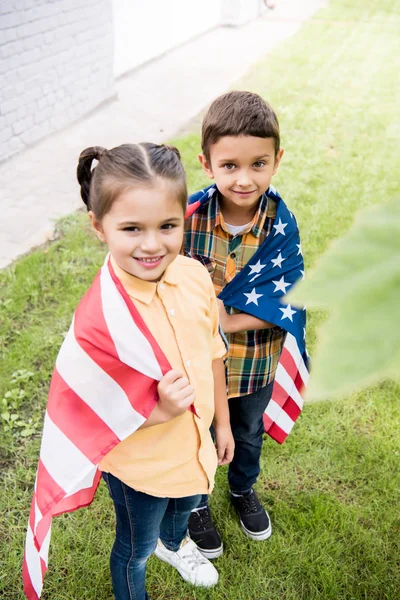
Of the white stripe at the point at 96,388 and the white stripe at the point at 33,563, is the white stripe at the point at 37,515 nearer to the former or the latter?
the white stripe at the point at 33,563

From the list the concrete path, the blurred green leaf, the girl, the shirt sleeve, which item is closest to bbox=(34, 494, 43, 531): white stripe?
the girl

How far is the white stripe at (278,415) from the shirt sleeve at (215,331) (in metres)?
0.64

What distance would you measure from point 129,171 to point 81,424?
540 millimetres

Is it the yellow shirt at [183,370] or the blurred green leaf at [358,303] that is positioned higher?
the blurred green leaf at [358,303]

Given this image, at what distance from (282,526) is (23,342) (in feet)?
4.94

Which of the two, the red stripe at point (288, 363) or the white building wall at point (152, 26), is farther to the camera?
the white building wall at point (152, 26)

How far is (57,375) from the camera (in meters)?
1.24

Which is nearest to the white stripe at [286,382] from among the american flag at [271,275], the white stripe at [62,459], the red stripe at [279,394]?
the red stripe at [279,394]

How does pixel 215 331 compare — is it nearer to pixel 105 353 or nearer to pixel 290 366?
pixel 105 353

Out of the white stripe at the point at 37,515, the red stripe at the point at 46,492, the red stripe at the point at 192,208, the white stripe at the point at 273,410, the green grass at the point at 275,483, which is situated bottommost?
the green grass at the point at 275,483

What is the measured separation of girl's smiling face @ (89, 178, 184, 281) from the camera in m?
1.15

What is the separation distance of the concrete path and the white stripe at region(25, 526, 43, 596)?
88.6 inches

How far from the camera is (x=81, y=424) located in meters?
1.26

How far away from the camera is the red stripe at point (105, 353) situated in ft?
3.89
